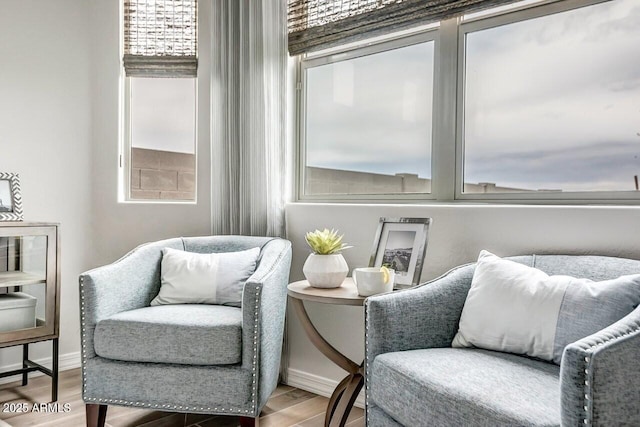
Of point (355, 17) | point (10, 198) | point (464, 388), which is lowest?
point (464, 388)

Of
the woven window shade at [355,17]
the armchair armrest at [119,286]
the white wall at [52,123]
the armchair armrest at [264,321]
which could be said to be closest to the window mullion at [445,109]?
the woven window shade at [355,17]

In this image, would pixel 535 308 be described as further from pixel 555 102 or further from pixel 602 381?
pixel 555 102

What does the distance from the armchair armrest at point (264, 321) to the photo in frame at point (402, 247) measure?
43 cm

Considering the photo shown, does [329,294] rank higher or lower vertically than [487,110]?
lower

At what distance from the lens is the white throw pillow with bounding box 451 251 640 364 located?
1.48 metres

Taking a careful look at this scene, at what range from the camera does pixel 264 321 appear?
2059 millimetres

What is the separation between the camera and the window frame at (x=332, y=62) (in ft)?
8.17

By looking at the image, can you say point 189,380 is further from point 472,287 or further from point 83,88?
point 83,88

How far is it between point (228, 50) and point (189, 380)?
178 cm

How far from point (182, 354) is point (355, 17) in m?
1.73

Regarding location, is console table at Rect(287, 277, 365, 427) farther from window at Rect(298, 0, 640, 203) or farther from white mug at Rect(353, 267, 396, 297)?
window at Rect(298, 0, 640, 203)

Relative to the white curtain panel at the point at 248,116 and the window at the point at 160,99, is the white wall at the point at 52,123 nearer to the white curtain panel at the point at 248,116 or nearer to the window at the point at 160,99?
the window at the point at 160,99

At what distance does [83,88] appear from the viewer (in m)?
3.20

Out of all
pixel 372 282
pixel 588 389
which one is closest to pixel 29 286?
pixel 372 282
